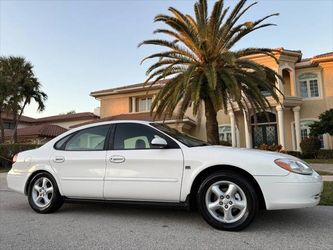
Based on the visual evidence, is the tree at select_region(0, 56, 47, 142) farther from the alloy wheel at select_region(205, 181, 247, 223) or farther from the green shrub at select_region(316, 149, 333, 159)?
the alloy wheel at select_region(205, 181, 247, 223)

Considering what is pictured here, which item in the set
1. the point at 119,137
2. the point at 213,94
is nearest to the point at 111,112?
the point at 213,94

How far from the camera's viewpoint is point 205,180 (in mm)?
4516

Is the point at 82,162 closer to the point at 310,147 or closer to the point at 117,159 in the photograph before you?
the point at 117,159

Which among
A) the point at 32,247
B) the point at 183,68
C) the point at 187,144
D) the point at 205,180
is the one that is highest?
the point at 183,68

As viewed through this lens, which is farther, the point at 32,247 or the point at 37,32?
the point at 37,32

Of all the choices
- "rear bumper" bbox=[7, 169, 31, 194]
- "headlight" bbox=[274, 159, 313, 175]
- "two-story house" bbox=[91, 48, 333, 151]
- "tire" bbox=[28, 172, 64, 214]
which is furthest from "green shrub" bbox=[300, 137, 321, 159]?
"rear bumper" bbox=[7, 169, 31, 194]

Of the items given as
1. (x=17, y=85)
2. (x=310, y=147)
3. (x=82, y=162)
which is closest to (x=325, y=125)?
(x=310, y=147)

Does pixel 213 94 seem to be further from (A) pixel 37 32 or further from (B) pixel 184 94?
(A) pixel 37 32

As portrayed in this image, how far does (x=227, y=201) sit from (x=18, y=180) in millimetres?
3969

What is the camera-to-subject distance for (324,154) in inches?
784

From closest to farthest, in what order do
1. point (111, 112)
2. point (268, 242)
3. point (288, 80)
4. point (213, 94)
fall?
point (268, 242), point (213, 94), point (288, 80), point (111, 112)

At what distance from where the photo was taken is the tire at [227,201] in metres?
4.23

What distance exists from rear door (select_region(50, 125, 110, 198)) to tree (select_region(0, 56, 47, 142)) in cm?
2176

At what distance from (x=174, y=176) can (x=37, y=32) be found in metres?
13.9
